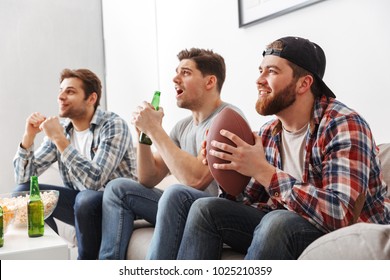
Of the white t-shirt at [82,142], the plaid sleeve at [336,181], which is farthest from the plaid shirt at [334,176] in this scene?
the white t-shirt at [82,142]

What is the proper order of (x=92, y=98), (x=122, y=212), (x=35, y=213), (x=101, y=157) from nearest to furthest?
(x=35, y=213) → (x=122, y=212) → (x=101, y=157) → (x=92, y=98)

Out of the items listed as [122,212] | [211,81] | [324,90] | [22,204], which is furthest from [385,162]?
[22,204]

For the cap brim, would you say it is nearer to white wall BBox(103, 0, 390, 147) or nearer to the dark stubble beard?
the dark stubble beard

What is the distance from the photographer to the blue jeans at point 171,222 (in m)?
1.47

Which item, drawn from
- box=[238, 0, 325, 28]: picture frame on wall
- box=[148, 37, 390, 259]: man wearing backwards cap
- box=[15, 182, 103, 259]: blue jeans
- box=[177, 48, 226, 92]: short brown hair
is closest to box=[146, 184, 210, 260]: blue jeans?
box=[148, 37, 390, 259]: man wearing backwards cap

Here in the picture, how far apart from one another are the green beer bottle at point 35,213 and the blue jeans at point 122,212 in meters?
0.32

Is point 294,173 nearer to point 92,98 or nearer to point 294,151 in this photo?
point 294,151

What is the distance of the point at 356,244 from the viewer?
2.60 ft

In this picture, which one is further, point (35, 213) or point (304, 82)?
point (35, 213)

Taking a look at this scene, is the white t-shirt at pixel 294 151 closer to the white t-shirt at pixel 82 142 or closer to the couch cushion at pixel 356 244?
the couch cushion at pixel 356 244

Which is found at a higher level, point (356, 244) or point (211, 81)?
point (211, 81)

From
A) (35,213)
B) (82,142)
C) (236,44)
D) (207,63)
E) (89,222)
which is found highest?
(236,44)

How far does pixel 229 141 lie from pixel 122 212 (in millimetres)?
702

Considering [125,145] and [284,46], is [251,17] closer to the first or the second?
[125,145]
